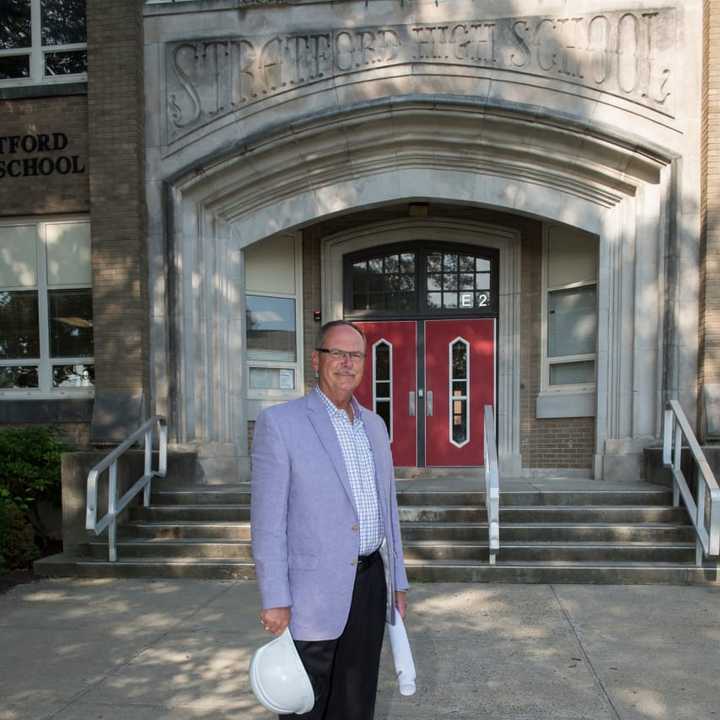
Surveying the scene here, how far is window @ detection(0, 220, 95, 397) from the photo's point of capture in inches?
341

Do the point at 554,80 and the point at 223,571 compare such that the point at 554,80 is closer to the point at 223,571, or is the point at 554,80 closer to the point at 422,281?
the point at 422,281

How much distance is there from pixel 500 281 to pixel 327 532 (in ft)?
23.8

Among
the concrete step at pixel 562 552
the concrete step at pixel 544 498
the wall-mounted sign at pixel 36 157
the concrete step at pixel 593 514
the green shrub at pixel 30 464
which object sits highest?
the wall-mounted sign at pixel 36 157

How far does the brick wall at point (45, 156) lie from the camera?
842 centimetres

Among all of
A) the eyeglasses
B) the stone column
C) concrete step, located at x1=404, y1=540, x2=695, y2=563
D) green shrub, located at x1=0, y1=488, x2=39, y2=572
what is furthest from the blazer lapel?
the stone column

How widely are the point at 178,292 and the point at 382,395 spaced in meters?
3.11

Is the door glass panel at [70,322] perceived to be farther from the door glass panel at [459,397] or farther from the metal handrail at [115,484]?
the door glass panel at [459,397]

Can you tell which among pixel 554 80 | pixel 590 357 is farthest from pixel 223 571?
pixel 554 80

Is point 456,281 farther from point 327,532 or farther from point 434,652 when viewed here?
point 327,532

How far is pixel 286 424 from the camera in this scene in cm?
253

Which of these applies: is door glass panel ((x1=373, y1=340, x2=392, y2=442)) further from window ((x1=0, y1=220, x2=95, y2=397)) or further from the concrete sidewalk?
the concrete sidewalk

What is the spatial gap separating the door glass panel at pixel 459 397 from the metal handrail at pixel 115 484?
12.7 ft

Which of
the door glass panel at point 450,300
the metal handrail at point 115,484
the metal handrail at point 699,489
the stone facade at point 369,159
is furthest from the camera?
the door glass panel at point 450,300

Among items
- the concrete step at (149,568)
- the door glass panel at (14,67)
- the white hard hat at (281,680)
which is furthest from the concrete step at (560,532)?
the door glass panel at (14,67)
